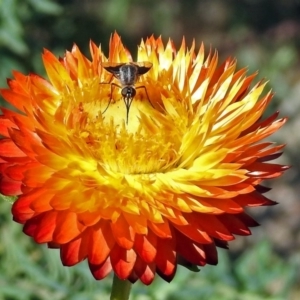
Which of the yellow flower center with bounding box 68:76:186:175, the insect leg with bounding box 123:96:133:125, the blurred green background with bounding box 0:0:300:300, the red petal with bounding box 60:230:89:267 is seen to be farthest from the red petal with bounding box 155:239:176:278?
the blurred green background with bounding box 0:0:300:300

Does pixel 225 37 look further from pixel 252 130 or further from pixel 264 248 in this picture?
pixel 252 130

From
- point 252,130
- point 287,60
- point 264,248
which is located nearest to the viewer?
point 252,130

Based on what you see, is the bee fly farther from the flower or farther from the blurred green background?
the blurred green background

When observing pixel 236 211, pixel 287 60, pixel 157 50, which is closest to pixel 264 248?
pixel 157 50

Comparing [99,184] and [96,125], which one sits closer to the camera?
[99,184]

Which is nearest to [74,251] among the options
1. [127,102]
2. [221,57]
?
[127,102]
